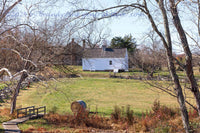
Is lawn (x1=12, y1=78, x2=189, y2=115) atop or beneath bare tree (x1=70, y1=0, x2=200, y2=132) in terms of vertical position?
beneath

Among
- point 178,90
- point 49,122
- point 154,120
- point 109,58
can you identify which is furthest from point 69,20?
point 109,58

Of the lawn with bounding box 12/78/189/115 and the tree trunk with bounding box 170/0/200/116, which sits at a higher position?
the tree trunk with bounding box 170/0/200/116

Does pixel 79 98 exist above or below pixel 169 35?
below

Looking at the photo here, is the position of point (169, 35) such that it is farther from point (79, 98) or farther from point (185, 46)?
point (79, 98)

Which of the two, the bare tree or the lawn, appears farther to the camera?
the lawn

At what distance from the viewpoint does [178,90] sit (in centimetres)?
659

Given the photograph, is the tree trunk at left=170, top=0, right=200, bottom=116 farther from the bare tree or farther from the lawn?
the lawn

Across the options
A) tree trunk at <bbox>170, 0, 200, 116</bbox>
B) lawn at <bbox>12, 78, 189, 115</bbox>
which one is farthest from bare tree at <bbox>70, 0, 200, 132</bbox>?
lawn at <bbox>12, 78, 189, 115</bbox>

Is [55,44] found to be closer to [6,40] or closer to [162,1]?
[6,40]

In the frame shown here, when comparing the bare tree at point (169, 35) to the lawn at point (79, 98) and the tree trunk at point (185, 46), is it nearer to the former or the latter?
the tree trunk at point (185, 46)

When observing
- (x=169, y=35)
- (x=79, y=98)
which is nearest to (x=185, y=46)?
(x=169, y=35)

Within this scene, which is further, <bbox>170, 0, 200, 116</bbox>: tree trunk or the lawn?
the lawn

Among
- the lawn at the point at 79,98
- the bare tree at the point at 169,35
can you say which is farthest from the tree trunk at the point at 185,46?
the lawn at the point at 79,98

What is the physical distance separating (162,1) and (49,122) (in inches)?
365
